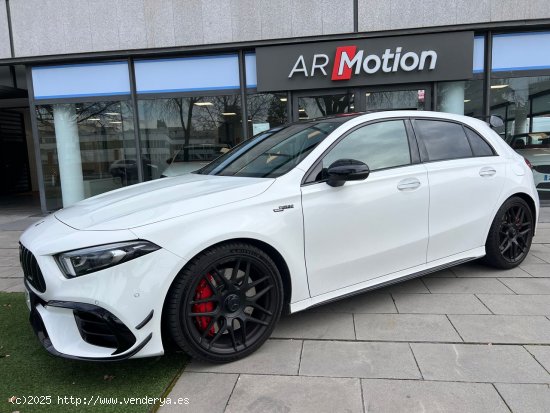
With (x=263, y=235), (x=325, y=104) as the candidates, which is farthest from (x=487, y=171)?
(x=325, y=104)

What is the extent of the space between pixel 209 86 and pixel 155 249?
23.0 ft

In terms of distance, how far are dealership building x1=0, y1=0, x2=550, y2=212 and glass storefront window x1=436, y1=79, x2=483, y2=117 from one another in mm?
20

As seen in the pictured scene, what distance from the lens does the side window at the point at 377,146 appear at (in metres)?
3.31

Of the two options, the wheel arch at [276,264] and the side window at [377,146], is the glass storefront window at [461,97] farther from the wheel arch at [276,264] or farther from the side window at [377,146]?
the wheel arch at [276,264]

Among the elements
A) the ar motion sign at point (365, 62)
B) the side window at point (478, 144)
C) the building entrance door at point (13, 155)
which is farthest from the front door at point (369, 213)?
the building entrance door at point (13, 155)

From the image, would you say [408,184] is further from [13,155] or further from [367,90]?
[13,155]

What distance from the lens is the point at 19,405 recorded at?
2.40 metres

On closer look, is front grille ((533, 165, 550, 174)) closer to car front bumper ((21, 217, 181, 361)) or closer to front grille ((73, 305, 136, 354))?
car front bumper ((21, 217, 181, 361))

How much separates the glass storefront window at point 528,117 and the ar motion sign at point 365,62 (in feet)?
5.17

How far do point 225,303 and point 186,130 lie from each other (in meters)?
7.01

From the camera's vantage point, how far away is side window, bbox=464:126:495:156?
4.15m

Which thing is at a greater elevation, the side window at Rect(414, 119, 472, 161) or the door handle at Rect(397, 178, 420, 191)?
the side window at Rect(414, 119, 472, 161)

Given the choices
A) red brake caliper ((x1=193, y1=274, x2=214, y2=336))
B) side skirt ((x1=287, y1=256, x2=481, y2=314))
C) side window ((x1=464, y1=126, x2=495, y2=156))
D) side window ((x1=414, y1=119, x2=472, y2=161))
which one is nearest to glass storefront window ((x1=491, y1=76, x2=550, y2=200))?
side window ((x1=464, y1=126, x2=495, y2=156))

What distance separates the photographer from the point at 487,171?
4051 millimetres
